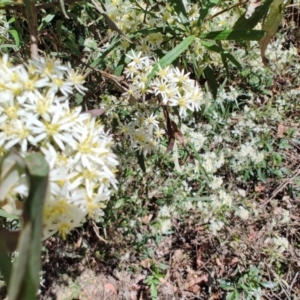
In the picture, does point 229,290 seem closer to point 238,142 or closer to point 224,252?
point 224,252

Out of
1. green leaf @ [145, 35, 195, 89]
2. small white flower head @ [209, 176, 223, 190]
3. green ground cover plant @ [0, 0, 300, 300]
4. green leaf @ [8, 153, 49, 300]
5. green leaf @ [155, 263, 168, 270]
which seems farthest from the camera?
green leaf @ [155, 263, 168, 270]

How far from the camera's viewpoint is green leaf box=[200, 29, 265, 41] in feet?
4.06

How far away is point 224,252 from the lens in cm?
245

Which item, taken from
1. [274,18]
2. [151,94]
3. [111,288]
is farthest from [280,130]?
[274,18]

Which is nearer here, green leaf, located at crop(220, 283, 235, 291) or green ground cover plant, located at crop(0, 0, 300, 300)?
green ground cover plant, located at crop(0, 0, 300, 300)

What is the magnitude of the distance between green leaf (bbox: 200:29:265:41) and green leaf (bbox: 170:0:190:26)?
7cm

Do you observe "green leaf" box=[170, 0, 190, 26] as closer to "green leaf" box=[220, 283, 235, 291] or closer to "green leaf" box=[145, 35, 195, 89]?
"green leaf" box=[145, 35, 195, 89]

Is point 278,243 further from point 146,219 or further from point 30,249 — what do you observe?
point 30,249

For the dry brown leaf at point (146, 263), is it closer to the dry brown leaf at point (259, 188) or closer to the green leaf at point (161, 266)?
the green leaf at point (161, 266)

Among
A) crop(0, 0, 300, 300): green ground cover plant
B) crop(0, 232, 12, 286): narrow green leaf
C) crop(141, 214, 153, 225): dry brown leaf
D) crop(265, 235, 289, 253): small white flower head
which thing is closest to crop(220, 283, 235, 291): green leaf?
crop(0, 0, 300, 300): green ground cover plant

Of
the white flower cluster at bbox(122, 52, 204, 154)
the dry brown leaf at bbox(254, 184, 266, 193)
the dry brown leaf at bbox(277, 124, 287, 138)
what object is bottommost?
the dry brown leaf at bbox(254, 184, 266, 193)

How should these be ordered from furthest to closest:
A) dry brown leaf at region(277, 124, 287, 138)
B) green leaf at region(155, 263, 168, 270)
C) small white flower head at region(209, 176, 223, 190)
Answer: dry brown leaf at region(277, 124, 287, 138)
green leaf at region(155, 263, 168, 270)
small white flower head at region(209, 176, 223, 190)

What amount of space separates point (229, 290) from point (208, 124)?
89cm

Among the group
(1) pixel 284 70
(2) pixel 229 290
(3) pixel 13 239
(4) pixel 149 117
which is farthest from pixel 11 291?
(1) pixel 284 70
